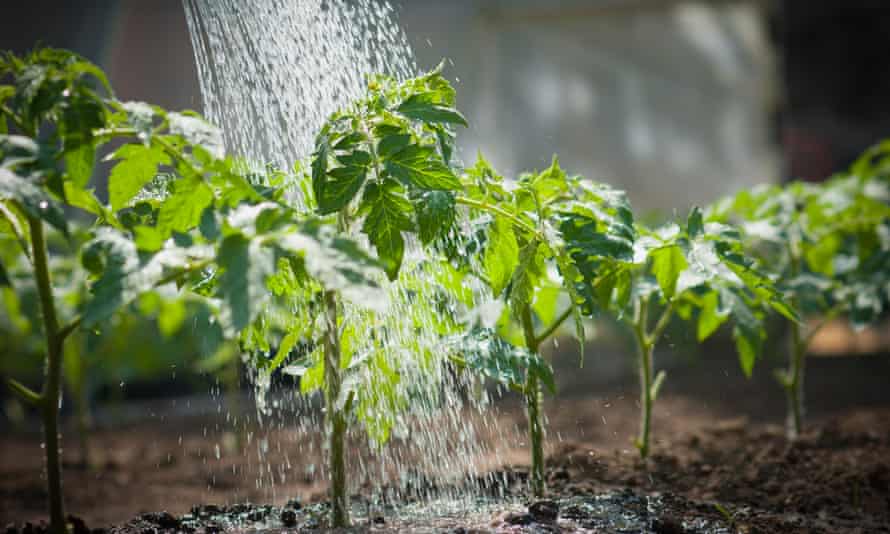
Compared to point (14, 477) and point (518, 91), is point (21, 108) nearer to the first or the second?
point (14, 477)

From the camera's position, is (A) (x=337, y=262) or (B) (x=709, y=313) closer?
(A) (x=337, y=262)

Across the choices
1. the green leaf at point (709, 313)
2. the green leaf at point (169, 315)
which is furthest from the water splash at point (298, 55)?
the green leaf at point (169, 315)

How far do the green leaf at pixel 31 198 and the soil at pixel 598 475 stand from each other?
0.84 meters

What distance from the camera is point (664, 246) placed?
1.83m

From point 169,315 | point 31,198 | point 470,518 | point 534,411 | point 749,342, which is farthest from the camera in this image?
point 169,315

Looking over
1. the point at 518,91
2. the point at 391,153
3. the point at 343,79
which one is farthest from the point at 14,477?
the point at 518,91

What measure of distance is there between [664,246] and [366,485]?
119 centimetres

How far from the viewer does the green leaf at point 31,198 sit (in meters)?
1.25

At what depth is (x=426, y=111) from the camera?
4.91 ft

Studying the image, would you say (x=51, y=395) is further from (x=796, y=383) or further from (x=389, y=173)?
(x=796, y=383)

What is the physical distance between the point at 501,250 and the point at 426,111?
1.18 ft

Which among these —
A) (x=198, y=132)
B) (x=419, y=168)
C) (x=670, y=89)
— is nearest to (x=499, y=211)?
(x=419, y=168)

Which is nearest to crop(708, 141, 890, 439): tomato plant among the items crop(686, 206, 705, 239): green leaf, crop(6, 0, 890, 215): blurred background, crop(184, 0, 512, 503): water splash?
crop(686, 206, 705, 239): green leaf

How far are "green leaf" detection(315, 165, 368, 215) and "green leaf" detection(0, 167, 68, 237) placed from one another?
451 mm
